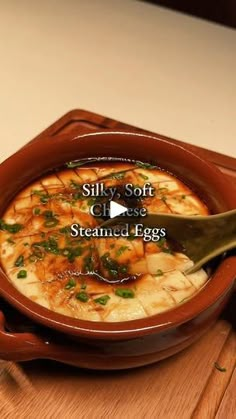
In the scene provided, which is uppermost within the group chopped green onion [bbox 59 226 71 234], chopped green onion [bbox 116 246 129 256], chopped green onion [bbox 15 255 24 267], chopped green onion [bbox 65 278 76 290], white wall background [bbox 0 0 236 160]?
white wall background [bbox 0 0 236 160]

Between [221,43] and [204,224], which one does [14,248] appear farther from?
[221,43]

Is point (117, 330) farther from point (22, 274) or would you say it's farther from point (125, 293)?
point (22, 274)

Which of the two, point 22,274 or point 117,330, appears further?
point 22,274

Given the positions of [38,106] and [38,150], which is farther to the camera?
[38,106]

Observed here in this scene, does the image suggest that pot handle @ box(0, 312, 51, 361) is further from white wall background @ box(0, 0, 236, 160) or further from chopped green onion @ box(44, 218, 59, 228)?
white wall background @ box(0, 0, 236, 160)

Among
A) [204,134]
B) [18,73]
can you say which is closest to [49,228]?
[204,134]

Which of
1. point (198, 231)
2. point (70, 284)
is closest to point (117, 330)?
point (70, 284)

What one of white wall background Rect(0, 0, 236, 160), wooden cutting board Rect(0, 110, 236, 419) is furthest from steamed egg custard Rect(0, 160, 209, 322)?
white wall background Rect(0, 0, 236, 160)
